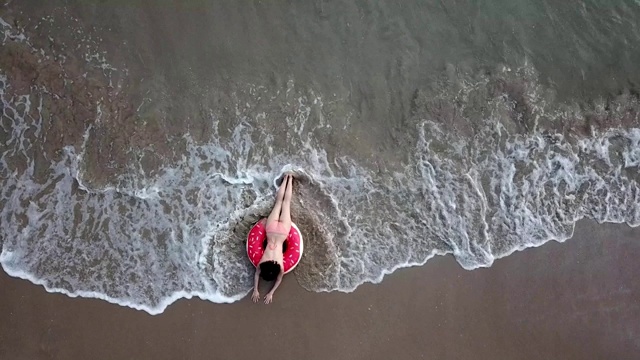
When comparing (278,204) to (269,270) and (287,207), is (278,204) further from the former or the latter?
(269,270)

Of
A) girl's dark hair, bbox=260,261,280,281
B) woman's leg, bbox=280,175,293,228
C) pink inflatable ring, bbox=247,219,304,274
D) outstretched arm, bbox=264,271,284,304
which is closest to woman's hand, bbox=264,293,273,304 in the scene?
outstretched arm, bbox=264,271,284,304

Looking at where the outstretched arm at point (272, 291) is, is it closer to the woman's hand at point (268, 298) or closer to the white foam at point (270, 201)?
the woman's hand at point (268, 298)

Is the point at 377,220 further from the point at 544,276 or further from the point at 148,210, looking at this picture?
the point at 148,210

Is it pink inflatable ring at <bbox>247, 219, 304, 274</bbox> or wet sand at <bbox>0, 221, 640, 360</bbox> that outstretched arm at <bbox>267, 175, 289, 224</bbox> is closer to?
pink inflatable ring at <bbox>247, 219, 304, 274</bbox>

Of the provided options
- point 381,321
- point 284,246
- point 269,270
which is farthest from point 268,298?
point 381,321

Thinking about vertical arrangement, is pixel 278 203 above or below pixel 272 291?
above

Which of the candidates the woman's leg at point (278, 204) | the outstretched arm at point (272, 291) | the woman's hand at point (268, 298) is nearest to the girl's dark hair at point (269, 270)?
the outstretched arm at point (272, 291)

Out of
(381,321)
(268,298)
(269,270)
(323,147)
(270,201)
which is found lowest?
(381,321)
